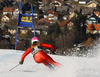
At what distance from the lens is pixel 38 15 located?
2351 inches

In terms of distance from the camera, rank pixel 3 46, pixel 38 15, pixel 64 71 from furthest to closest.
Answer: pixel 38 15 < pixel 3 46 < pixel 64 71

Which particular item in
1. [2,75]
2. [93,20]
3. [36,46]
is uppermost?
[36,46]

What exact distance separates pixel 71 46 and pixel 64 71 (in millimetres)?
27017

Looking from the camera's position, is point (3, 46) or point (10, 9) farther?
point (10, 9)

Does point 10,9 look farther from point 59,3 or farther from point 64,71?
point 64,71

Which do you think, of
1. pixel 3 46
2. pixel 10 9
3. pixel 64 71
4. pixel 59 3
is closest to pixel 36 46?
pixel 64 71

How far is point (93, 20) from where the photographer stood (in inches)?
2135

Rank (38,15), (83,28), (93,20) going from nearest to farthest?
(83,28) < (93,20) < (38,15)

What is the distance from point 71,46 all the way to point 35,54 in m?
26.5

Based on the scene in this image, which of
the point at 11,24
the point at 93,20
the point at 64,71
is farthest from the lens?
the point at 93,20

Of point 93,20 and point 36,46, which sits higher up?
point 36,46

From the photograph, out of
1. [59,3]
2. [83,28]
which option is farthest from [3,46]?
[59,3]

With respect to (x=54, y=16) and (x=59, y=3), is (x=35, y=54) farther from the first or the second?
(x=59, y=3)

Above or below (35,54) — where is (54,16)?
below
